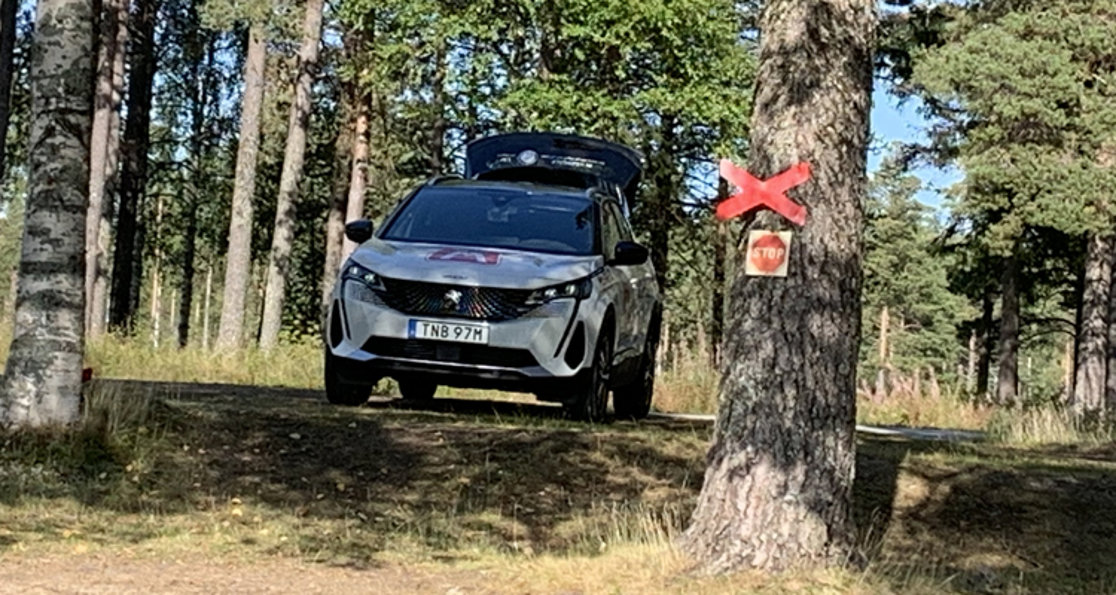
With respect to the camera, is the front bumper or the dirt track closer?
the dirt track

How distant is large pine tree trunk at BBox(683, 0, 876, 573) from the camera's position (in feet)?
17.0

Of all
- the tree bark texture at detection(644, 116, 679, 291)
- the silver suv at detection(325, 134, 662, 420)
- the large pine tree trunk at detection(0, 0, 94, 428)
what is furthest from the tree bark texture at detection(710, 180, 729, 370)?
the large pine tree trunk at detection(0, 0, 94, 428)

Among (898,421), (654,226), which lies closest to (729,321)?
(898,421)

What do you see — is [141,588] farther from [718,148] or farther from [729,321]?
[718,148]

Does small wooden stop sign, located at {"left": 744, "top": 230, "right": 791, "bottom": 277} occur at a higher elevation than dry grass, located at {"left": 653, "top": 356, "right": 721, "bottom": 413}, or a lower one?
higher

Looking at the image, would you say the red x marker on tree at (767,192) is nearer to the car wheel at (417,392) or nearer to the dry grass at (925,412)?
the car wheel at (417,392)

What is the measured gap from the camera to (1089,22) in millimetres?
27734

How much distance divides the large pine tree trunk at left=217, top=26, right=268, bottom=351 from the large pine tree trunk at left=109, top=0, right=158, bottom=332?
7018 mm

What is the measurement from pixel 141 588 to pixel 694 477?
140 inches

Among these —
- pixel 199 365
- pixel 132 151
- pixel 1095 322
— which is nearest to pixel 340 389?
pixel 199 365

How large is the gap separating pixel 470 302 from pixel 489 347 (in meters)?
0.33

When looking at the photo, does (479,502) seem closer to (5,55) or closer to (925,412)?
(925,412)

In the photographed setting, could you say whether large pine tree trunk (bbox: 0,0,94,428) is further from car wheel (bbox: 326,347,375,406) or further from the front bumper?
car wheel (bbox: 326,347,375,406)

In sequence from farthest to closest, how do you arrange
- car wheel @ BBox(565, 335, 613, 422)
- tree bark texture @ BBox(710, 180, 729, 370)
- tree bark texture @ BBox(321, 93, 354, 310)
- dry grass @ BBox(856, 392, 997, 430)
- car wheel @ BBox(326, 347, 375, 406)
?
1. tree bark texture @ BBox(321, 93, 354, 310)
2. tree bark texture @ BBox(710, 180, 729, 370)
3. dry grass @ BBox(856, 392, 997, 430)
4. car wheel @ BBox(326, 347, 375, 406)
5. car wheel @ BBox(565, 335, 613, 422)
